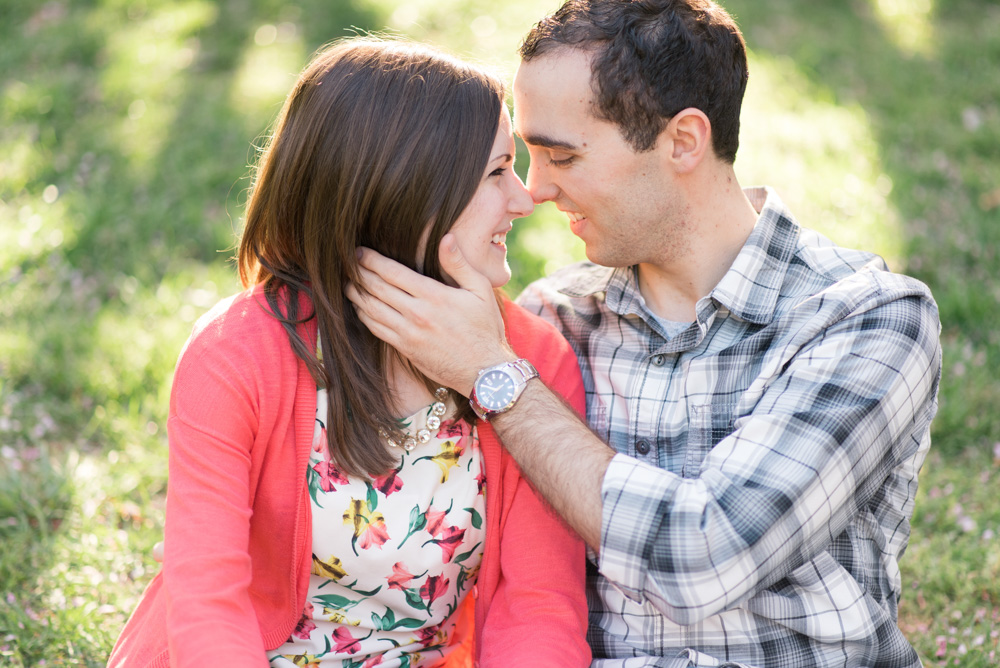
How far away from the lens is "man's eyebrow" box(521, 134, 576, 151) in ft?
8.58

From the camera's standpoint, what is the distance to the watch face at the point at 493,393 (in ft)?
7.32

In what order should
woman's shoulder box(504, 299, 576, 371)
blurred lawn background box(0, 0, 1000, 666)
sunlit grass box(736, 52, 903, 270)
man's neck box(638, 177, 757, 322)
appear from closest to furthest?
woman's shoulder box(504, 299, 576, 371)
man's neck box(638, 177, 757, 322)
blurred lawn background box(0, 0, 1000, 666)
sunlit grass box(736, 52, 903, 270)

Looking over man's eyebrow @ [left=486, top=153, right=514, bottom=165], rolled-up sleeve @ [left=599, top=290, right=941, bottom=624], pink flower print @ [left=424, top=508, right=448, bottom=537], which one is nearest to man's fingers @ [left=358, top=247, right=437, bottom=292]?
man's eyebrow @ [left=486, top=153, right=514, bottom=165]

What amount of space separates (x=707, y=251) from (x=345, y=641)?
1.50 metres

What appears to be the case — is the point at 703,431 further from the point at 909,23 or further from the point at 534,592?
the point at 909,23

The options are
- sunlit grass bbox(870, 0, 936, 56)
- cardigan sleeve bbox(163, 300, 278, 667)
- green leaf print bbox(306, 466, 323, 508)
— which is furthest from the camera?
sunlit grass bbox(870, 0, 936, 56)

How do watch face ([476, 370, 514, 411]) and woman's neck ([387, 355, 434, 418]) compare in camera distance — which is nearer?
watch face ([476, 370, 514, 411])

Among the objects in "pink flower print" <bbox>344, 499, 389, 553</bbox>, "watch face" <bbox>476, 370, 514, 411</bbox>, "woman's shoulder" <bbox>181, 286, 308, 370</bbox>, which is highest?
"woman's shoulder" <bbox>181, 286, 308, 370</bbox>

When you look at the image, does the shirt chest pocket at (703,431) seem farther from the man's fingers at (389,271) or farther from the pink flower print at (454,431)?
the man's fingers at (389,271)

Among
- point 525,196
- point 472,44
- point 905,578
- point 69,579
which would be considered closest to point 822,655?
point 905,578

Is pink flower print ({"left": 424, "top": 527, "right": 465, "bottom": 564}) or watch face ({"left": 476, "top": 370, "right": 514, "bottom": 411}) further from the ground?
watch face ({"left": 476, "top": 370, "right": 514, "bottom": 411})

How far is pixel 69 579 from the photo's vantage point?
3.07 m

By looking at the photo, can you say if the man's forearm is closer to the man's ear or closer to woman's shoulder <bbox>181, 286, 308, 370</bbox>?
woman's shoulder <bbox>181, 286, 308, 370</bbox>

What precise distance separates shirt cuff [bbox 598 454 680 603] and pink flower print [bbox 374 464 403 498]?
53cm
